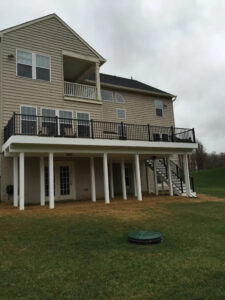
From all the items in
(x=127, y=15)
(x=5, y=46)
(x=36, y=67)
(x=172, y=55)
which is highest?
(x=172, y=55)

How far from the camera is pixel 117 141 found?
38.4ft

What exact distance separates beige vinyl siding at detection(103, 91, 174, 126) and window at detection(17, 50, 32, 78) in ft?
19.3

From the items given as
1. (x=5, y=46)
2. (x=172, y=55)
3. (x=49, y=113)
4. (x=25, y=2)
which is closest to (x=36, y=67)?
(x=5, y=46)

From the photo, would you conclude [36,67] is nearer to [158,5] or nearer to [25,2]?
[25,2]

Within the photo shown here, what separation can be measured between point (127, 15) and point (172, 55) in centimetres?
1006

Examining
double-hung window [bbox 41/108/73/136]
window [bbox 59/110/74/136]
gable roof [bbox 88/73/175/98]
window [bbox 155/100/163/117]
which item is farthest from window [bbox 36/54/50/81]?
window [bbox 155/100/163/117]

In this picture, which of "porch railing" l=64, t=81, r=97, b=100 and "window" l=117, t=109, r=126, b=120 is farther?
"window" l=117, t=109, r=126, b=120

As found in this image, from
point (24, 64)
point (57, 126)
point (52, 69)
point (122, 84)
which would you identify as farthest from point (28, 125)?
point (122, 84)

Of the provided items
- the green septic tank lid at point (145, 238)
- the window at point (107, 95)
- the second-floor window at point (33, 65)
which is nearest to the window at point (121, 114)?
the window at point (107, 95)

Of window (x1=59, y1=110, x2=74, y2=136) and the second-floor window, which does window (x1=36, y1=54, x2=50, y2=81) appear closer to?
the second-floor window

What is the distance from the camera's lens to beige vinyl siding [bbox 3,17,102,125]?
12.1 m

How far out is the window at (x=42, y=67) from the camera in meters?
12.9

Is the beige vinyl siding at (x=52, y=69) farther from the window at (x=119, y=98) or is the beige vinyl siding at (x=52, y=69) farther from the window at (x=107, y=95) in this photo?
the window at (x=119, y=98)

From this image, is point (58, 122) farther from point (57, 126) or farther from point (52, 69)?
point (52, 69)
